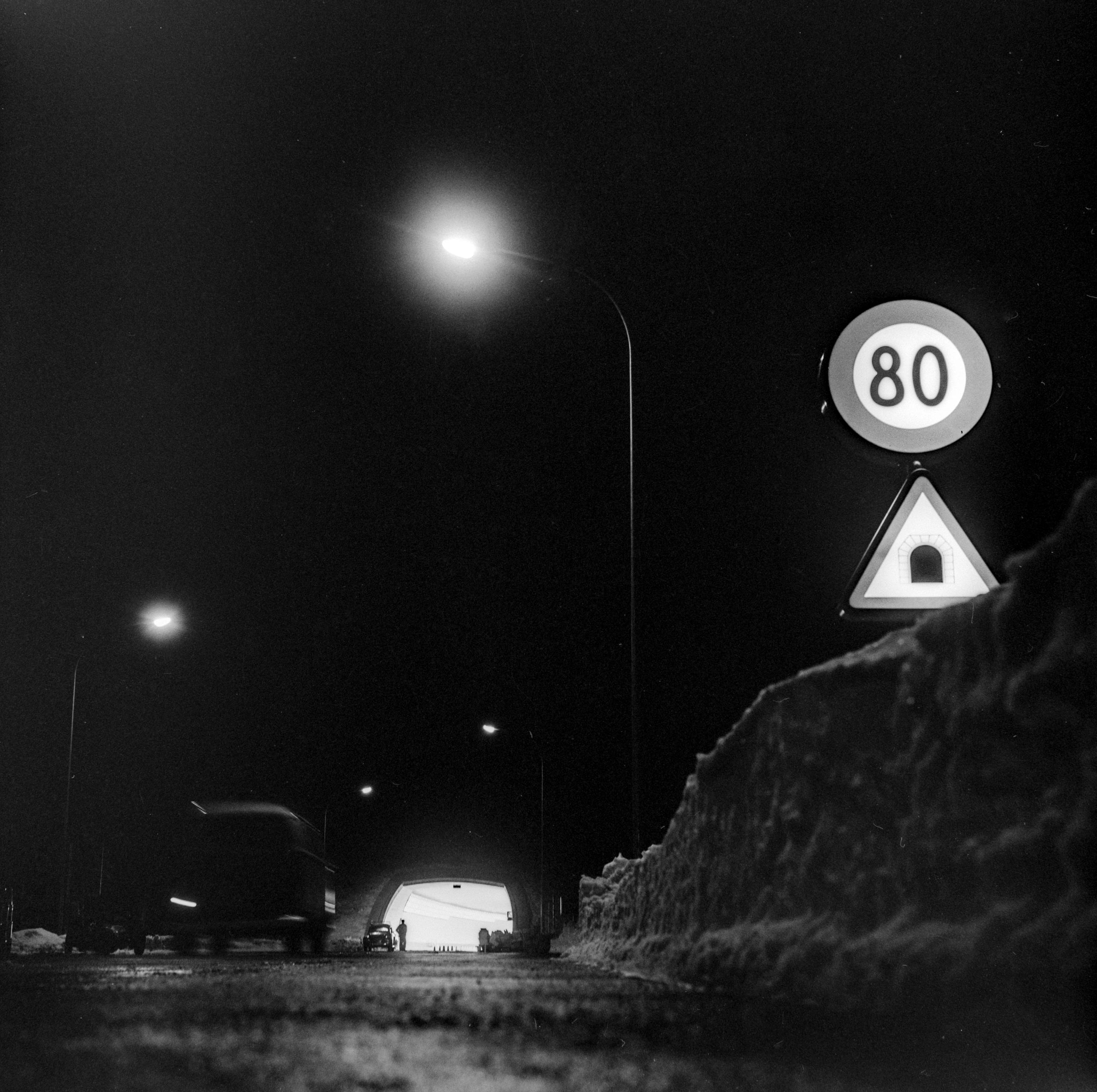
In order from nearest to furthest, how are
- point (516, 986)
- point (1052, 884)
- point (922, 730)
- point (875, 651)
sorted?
point (1052, 884), point (922, 730), point (875, 651), point (516, 986)

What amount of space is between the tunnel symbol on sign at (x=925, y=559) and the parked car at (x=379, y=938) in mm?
49460

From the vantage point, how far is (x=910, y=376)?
800cm

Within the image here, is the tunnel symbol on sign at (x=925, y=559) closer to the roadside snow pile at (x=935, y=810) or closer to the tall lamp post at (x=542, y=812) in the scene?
the roadside snow pile at (x=935, y=810)

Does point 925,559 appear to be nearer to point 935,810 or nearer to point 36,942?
point 935,810

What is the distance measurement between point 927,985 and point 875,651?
1.88 meters

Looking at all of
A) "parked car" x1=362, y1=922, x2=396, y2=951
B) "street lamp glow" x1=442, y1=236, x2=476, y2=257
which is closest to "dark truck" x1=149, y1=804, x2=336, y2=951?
"street lamp glow" x1=442, y1=236, x2=476, y2=257

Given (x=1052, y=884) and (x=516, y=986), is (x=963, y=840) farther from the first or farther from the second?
(x=516, y=986)

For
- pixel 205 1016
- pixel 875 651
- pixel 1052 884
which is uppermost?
pixel 875 651

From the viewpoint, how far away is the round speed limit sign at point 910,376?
312 inches

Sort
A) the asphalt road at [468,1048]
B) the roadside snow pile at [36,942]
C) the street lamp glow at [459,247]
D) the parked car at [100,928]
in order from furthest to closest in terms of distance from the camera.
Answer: the roadside snow pile at [36,942] → the parked car at [100,928] → the street lamp glow at [459,247] → the asphalt road at [468,1048]

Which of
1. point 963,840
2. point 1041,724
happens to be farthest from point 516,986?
point 1041,724

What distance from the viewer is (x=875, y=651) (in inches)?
254

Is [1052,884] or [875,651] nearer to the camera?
[1052,884]

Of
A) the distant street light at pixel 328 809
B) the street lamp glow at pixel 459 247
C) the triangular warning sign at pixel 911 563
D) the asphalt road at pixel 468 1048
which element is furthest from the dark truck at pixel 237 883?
the distant street light at pixel 328 809
